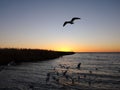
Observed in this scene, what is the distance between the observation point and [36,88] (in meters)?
17.9

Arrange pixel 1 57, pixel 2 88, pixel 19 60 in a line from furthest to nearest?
1. pixel 19 60
2. pixel 1 57
3. pixel 2 88

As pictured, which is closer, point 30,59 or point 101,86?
point 101,86

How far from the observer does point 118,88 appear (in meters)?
18.6

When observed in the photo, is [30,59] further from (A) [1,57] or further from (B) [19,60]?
(A) [1,57]

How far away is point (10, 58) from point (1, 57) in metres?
Answer: 2.16

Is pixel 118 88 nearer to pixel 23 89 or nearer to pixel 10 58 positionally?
pixel 23 89

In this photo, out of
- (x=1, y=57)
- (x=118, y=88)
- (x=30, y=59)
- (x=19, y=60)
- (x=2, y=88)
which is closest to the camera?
(x=2, y=88)

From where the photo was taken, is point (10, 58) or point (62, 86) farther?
point (10, 58)

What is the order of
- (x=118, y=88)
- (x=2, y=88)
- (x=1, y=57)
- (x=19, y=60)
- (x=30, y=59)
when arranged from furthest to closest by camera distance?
(x=30, y=59) < (x=19, y=60) < (x=1, y=57) < (x=118, y=88) < (x=2, y=88)

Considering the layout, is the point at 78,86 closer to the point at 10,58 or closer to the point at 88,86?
the point at 88,86

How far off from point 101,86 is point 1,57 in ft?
85.5

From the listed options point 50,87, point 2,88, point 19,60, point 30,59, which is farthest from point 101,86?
point 30,59

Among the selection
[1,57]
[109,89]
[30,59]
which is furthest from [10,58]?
[109,89]

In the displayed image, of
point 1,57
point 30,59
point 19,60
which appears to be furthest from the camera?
point 30,59
